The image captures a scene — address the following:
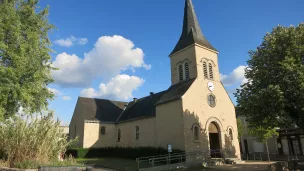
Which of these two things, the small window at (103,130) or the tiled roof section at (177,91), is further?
the small window at (103,130)

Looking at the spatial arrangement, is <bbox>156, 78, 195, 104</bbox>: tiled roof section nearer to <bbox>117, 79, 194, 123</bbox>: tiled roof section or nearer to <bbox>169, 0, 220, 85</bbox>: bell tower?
<bbox>117, 79, 194, 123</bbox>: tiled roof section

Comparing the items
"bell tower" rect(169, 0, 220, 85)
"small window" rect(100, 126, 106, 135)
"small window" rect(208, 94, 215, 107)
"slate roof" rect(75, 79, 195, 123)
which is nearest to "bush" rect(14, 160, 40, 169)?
"slate roof" rect(75, 79, 195, 123)

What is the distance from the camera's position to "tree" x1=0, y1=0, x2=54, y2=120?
1402 cm

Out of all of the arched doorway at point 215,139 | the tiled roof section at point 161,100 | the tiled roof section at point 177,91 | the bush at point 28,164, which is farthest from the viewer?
the arched doorway at point 215,139

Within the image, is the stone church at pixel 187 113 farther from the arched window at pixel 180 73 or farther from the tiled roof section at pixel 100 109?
the tiled roof section at pixel 100 109

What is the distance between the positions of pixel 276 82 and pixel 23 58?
17.5 meters

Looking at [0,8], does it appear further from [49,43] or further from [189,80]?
[189,80]

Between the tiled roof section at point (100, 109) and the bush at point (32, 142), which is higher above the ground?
the tiled roof section at point (100, 109)

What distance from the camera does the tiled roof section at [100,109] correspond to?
33.8 metres

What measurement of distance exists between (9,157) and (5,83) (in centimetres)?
465

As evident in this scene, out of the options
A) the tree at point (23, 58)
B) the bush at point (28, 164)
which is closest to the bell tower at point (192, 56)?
the tree at point (23, 58)


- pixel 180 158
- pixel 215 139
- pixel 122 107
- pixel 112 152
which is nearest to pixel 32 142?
pixel 180 158

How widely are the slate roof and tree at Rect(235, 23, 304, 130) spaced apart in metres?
7.13

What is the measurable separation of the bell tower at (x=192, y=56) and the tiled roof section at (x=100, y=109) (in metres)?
12.8
